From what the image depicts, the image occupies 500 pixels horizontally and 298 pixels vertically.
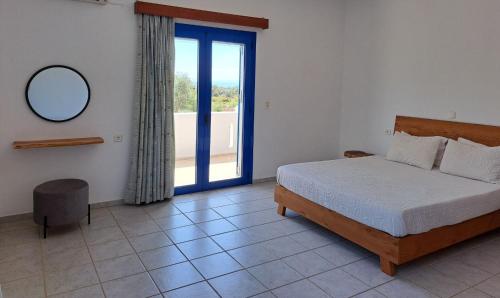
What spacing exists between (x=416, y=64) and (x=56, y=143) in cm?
452

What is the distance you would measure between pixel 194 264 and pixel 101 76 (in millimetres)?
2401

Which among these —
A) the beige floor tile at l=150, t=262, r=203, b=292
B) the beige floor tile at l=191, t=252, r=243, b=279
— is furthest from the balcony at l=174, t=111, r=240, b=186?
the beige floor tile at l=150, t=262, r=203, b=292

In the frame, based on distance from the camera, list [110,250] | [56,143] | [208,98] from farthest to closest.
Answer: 1. [208,98]
2. [56,143]
3. [110,250]

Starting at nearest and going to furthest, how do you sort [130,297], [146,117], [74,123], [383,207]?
[130,297], [383,207], [74,123], [146,117]

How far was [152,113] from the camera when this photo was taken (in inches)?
174

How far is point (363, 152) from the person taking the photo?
5.77 meters

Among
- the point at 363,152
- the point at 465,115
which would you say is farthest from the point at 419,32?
the point at 363,152

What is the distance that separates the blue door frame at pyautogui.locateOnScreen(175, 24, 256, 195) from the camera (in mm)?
4832

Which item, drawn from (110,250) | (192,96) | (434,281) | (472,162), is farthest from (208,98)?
(434,281)

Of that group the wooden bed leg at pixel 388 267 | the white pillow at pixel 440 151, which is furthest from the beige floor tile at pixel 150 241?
the white pillow at pixel 440 151

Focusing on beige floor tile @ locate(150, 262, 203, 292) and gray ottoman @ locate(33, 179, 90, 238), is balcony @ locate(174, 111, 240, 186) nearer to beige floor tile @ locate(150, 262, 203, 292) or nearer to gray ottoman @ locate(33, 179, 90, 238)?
gray ottoman @ locate(33, 179, 90, 238)

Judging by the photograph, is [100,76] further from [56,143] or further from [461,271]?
[461,271]

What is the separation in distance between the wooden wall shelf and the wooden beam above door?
5.04ft

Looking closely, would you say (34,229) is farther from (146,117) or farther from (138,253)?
(146,117)
